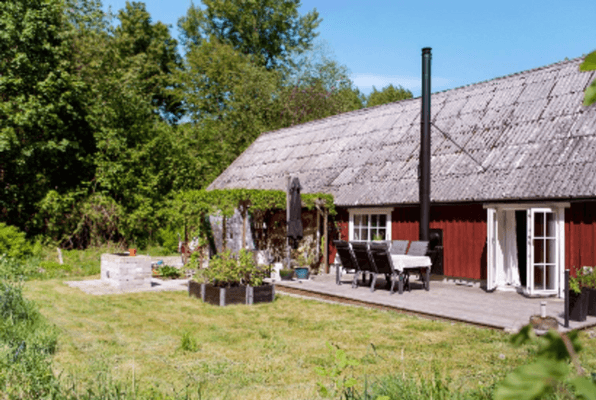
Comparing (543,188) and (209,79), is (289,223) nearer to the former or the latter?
(543,188)

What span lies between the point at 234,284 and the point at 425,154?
596 centimetres

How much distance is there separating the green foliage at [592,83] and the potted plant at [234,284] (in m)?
8.71

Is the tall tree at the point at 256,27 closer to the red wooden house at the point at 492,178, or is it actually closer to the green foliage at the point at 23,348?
the red wooden house at the point at 492,178

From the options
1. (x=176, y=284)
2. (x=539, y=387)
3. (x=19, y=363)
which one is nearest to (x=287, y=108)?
(x=176, y=284)

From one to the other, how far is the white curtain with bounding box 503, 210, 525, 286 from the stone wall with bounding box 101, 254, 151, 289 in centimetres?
804

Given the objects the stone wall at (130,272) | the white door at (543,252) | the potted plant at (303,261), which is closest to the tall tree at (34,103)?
the stone wall at (130,272)

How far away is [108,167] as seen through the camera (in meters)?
20.2

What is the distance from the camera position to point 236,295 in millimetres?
9219

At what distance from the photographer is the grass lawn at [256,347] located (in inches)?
187

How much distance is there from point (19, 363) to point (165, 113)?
3108 cm

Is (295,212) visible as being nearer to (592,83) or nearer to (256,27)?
(592,83)

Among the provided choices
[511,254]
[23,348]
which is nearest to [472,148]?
[511,254]

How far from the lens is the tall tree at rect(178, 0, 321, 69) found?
35719 mm

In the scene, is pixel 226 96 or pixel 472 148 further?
pixel 226 96
